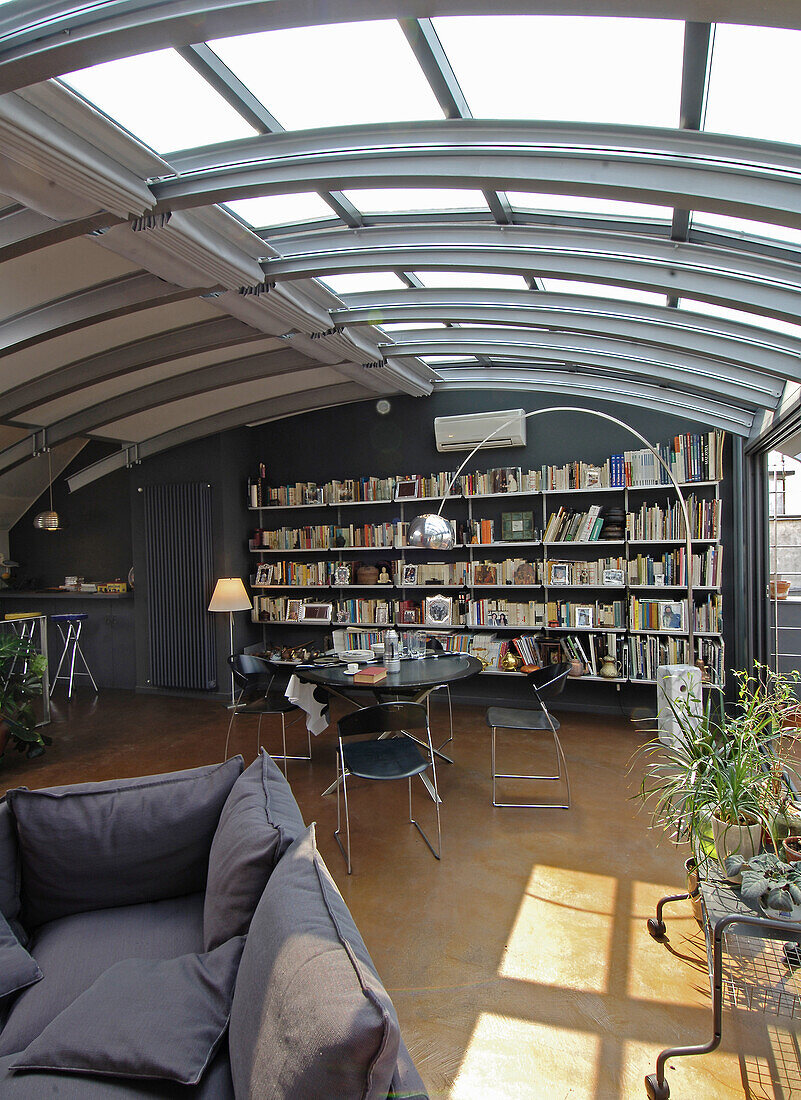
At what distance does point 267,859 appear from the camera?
1896 mm

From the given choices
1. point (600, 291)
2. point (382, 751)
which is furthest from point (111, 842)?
point (600, 291)

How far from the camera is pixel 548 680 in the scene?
457 centimetres

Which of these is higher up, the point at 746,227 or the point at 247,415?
the point at 247,415

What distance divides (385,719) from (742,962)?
1994 millimetres

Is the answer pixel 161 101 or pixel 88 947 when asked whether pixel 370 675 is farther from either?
pixel 161 101

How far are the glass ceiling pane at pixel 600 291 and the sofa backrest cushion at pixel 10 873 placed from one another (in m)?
4.14

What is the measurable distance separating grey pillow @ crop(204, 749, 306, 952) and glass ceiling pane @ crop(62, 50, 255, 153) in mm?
2674

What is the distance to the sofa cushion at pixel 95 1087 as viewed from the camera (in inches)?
57.3

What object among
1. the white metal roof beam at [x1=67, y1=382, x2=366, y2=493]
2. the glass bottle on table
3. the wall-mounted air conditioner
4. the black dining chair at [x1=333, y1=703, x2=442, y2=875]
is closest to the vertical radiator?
the white metal roof beam at [x1=67, y1=382, x2=366, y2=493]

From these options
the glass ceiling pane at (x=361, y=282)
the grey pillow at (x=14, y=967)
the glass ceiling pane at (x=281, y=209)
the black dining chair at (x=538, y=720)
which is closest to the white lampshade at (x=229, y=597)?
the black dining chair at (x=538, y=720)

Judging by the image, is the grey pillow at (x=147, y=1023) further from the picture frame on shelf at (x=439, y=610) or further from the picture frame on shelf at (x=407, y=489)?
the picture frame on shelf at (x=407, y=489)

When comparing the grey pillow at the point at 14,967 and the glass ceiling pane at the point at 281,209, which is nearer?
the grey pillow at the point at 14,967

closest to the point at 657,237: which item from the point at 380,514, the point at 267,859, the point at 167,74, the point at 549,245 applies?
the point at 549,245

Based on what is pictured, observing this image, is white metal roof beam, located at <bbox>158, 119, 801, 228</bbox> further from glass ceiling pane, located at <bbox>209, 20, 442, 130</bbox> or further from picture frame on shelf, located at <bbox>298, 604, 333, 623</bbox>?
picture frame on shelf, located at <bbox>298, 604, 333, 623</bbox>
